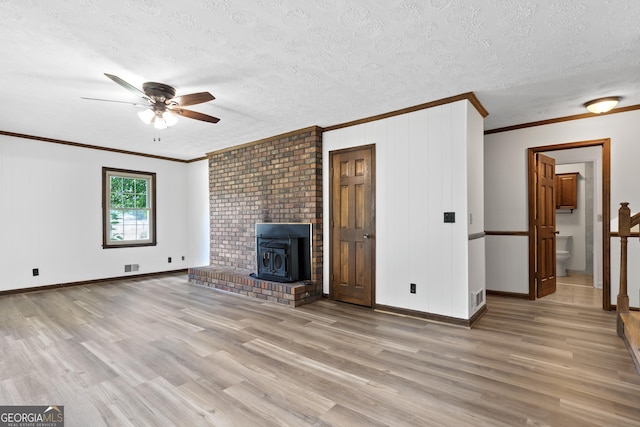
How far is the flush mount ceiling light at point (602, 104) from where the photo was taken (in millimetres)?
3398

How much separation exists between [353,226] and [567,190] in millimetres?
4967

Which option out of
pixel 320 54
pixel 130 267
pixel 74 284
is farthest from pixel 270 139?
pixel 74 284

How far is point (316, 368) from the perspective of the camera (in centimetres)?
241

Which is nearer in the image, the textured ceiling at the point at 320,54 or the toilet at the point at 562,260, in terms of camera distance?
the textured ceiling at the point at 320,54

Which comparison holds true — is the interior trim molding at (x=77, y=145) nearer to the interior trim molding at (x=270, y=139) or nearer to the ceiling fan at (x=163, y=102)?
the interior trim molding at (x=270, y=139)

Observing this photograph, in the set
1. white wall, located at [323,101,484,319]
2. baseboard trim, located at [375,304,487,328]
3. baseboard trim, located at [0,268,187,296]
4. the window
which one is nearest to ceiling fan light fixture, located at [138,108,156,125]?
white wall, located at [323,101,484,319]

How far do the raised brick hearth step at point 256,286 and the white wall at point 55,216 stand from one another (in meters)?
1.76

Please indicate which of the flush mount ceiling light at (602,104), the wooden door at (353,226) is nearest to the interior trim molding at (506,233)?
the flush mount ceiling light at (602,104)

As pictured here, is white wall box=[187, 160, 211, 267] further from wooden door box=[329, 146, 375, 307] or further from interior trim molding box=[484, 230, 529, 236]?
interior trim molding box=[484, 230, 529, 236]

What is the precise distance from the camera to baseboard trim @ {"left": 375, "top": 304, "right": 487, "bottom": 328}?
3.31 meters

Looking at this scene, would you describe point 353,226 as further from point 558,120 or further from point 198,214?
point 198,214

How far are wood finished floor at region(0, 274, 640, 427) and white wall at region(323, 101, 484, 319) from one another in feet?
1.18

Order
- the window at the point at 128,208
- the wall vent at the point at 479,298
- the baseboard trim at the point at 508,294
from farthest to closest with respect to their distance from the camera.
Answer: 1. the window at the point at 128,208
2. the baseboard trim at the point at 508,294
3. the wall vent at the point at 479,298

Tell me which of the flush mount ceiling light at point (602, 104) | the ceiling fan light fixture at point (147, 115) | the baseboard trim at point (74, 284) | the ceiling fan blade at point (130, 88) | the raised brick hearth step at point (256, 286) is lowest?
the baseboard trim at point (74, 284)
